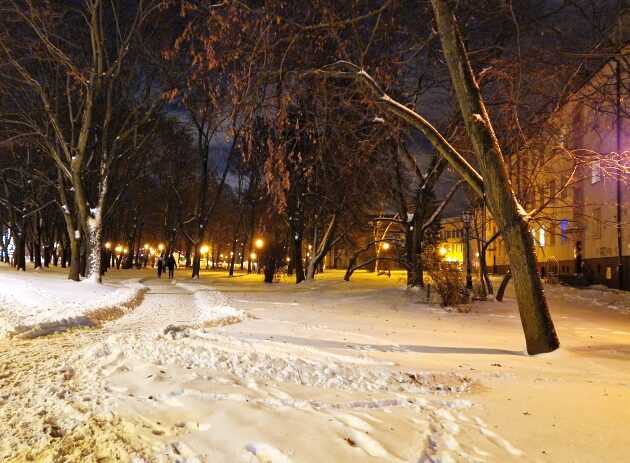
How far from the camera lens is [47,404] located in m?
4.69

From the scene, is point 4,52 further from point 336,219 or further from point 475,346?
point 475,346

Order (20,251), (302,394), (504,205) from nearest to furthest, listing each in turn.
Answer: (302,394)
(504,205)
(20,251)

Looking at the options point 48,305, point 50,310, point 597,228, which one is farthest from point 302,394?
→ point 597,228

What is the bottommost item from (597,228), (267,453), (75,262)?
(267,453)

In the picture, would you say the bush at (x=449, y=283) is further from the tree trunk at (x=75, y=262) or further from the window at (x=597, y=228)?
the window at (x=597, y=228)

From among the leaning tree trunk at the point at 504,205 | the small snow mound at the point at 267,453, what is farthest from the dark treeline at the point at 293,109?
the small snow mound at the point at 267,453

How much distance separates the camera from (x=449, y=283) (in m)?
15.7

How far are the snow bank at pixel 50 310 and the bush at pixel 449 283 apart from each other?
886 cm

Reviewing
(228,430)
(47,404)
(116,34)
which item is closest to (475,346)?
(228,430)

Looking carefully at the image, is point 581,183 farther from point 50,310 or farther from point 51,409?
point 51,409

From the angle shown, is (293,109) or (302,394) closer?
(302,394)

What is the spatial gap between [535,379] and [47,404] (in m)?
5.49

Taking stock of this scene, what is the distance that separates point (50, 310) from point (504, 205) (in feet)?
31.0

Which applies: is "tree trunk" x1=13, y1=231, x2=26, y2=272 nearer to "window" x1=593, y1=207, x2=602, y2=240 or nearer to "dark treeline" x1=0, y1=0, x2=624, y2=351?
"dark treeline" x1=0, y1=0, x2=624, y2=351
